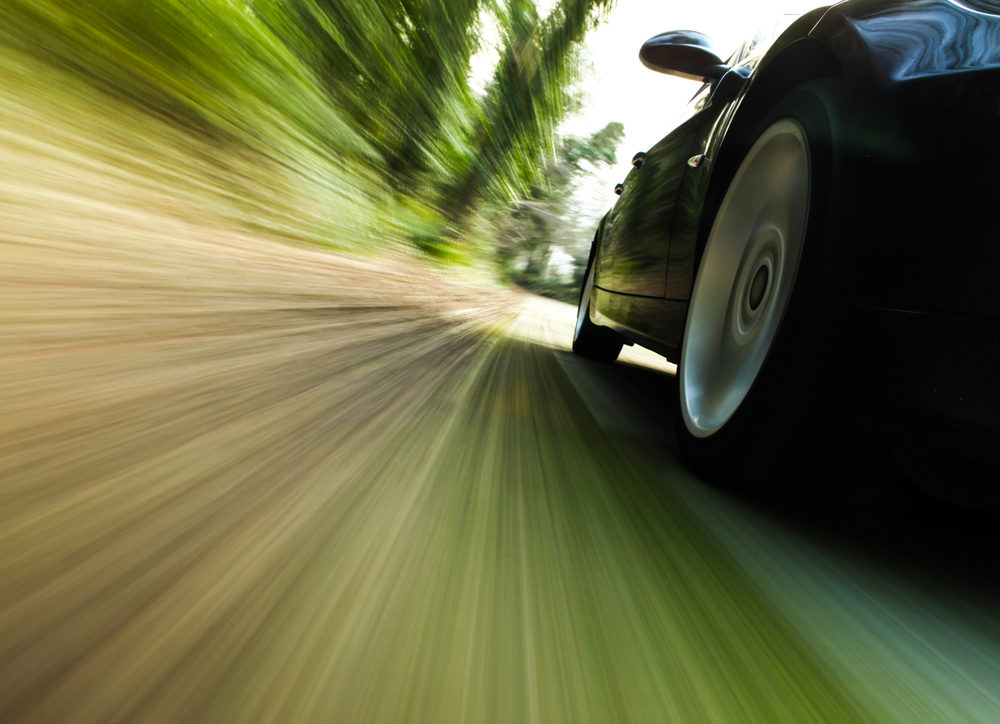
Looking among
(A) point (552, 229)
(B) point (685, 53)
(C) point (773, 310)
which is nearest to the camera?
(C) point (773, 310)

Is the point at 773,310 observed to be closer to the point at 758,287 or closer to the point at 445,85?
the point at 758,287

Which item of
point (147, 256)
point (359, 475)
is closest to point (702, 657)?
point (359, 475)

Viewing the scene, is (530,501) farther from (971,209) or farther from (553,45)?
(553,45)

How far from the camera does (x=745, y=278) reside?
1.95m

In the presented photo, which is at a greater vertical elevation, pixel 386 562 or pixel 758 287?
pixel 758 287

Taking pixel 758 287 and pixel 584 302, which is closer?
pixel 758 287

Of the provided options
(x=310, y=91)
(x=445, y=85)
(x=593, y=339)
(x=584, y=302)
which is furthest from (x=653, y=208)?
(x=445, y=85)

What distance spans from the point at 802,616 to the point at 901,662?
14cm

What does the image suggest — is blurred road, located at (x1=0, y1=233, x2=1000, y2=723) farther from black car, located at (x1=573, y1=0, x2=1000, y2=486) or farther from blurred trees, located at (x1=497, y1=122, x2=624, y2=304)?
blurred trees, located at (x1=497, y1=122, x2=624, y2=304)

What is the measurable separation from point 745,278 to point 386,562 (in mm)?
1377

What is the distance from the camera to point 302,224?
4750mm

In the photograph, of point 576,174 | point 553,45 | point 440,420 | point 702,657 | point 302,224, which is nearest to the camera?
point 702,657

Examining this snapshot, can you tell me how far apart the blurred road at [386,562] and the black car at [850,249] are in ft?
0.87

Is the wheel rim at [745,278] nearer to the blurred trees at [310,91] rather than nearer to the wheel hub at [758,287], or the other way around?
the wheel hub at [758,287]
